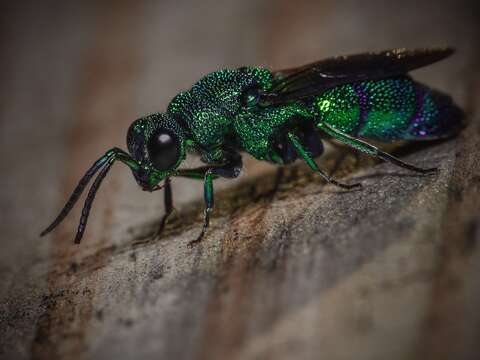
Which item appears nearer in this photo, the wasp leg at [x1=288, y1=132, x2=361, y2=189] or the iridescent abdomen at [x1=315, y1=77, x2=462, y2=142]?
the wasp leg at [x1=288, y1=132, x2=361, y2=189]

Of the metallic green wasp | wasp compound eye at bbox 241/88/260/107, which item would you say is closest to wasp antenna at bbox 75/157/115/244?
the metallic green wasp

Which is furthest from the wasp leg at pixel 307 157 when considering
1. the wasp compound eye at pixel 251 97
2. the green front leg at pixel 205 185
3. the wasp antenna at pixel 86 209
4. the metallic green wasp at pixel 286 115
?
the wasp antenna at pixel 86 209

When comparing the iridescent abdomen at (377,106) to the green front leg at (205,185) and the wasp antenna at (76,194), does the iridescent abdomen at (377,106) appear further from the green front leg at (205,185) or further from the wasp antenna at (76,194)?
the wasp antenna at (76,194)

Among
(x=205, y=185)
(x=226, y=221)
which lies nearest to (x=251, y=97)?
(x=205, y=185)

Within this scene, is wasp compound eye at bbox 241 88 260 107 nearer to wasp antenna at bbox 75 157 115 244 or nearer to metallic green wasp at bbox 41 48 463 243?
metallic green wasp at bbox 41 48 463 243

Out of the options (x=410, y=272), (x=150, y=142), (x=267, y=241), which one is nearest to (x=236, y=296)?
(x=267, y=241)

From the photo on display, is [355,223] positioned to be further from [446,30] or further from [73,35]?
[73,35]

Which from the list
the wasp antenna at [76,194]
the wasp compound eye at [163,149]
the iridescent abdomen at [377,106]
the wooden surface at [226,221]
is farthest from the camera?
the iridescent abdomen at [377,106]
